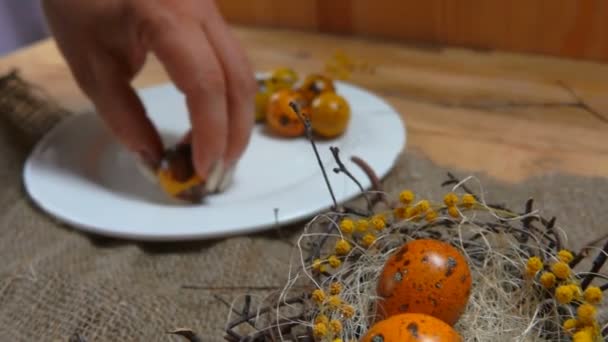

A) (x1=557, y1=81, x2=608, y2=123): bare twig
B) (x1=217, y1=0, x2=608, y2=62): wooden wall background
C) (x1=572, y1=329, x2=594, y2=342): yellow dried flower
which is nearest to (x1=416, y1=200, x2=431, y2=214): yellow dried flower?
(x1=572, y1=329, x2=594, y2=342): yellow dried flower

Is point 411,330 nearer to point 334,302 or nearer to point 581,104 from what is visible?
point 334,302

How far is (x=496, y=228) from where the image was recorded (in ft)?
1.34

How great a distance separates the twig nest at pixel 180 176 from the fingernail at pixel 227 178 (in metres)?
0.02

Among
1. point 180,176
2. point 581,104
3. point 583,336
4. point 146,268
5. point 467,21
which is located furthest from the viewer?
point 467,21

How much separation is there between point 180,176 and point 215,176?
0.04 m

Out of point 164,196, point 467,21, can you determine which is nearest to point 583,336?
point 164,196

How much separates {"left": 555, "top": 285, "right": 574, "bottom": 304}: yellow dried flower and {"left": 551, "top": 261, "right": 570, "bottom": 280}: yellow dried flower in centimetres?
1

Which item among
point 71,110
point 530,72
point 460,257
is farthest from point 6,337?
point 530,72

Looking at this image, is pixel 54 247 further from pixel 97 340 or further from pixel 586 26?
pixel 586 26

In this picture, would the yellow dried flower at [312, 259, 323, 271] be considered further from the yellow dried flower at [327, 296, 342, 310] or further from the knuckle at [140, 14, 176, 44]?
the knuckle at [140, 14, 176, 44]

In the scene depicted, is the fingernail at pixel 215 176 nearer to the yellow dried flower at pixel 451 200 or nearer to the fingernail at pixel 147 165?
the fingernail at pixel 147 165

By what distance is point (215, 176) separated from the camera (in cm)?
66

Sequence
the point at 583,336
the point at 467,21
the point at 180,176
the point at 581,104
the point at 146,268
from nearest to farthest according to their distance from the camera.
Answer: the point at 583,336, the point at 146,268, the point at 180,176, the point at 581,104, the point at 467,21

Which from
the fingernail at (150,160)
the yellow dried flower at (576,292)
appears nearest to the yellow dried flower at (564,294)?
the yellow dried flower at (576,292)
